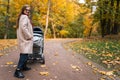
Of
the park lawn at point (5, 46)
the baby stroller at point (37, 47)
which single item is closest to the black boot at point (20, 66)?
the baby stroller at point (37, 47)

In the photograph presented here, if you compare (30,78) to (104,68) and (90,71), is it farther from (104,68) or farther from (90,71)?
(104,68)

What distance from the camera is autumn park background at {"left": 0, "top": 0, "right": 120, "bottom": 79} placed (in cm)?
2365

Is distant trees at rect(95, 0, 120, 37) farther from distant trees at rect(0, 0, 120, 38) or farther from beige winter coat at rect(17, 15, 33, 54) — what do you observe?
beige winter coat at rect(17, 15, 33, 54)

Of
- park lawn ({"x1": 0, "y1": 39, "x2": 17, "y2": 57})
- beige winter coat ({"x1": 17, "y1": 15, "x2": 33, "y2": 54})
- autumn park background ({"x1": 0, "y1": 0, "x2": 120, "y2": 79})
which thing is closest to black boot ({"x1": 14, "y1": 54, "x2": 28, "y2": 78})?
beige winter coat ({"x1": 17, "y1": 15, "x2": 33, "y2": 54})

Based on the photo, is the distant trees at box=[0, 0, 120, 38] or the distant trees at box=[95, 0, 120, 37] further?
the distant trees at box=[0, 0, 120, 38]

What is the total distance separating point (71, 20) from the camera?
5006cm

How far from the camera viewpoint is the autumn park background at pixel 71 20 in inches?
931

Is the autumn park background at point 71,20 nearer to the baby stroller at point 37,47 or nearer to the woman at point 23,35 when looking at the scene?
the baby stroller at point 37,47

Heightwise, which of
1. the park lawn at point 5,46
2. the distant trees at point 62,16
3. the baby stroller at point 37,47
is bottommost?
the park lawn at point 5,46

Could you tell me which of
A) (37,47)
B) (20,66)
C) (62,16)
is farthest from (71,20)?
(20,66)

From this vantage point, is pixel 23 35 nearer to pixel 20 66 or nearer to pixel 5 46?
pixel 20 66

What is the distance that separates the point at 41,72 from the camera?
9250 millimetres

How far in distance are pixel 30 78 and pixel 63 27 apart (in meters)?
42.2

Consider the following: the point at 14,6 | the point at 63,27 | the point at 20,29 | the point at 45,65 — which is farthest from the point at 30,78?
the point at 63,27
